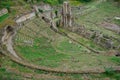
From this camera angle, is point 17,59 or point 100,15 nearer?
point 17,59

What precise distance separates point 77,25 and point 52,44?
46.6 feet

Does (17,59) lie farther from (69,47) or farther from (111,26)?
(111,26)

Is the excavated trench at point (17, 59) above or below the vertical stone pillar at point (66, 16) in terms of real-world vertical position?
above

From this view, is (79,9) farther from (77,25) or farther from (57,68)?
(57,68)

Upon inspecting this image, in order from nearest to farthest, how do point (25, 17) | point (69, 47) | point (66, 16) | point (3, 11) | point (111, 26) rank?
point (69, 47), point (3, 11), point (25, 17), point (66, 16), point (111, 26)

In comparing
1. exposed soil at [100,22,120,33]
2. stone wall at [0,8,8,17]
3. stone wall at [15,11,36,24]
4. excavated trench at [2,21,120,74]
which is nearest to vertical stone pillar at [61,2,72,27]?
stone wall at [15,11,36,24]

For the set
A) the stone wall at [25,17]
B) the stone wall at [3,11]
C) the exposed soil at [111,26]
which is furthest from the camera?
the exposed soil at [111,26]

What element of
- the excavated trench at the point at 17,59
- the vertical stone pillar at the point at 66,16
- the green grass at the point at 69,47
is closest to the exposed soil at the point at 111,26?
the vertical stone pillar at the point at 66,16

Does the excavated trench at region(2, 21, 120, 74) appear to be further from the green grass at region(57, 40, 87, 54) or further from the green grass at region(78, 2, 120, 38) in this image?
the green grass at region(78, 2, 120, 38)

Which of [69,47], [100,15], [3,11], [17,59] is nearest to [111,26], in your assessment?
[100,15]

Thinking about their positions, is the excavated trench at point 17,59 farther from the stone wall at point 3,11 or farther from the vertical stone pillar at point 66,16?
the vertical stone pillar at point 66,16

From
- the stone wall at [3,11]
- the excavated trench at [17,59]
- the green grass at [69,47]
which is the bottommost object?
the green grass at [69,47]

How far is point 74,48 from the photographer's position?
5184 cm

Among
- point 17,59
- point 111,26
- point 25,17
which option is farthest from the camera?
point 111,26
